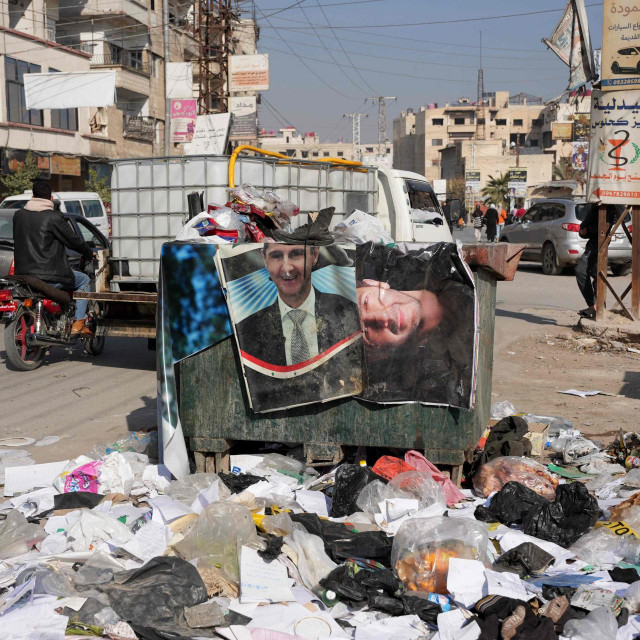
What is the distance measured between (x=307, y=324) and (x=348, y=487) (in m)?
0.98

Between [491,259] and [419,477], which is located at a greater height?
[491,259]

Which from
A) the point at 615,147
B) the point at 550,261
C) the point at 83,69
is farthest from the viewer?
the point at 83,69

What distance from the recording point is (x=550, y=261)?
66.9 ft

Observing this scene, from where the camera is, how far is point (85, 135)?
34.6m

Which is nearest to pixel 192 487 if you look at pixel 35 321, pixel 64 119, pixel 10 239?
pixel 35 321

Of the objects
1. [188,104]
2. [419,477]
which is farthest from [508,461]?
[188,104]

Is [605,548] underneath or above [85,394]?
above

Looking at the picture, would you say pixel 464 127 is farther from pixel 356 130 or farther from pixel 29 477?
pixel 29 477

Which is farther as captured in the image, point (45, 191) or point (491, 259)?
point (45, 191)

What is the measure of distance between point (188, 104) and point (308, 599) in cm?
2717

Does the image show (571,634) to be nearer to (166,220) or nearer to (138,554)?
(138,554)

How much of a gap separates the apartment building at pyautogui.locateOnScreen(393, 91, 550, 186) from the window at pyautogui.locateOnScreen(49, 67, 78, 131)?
284 feet

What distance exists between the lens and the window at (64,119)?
32156mm

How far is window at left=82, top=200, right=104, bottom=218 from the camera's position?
19.9m
